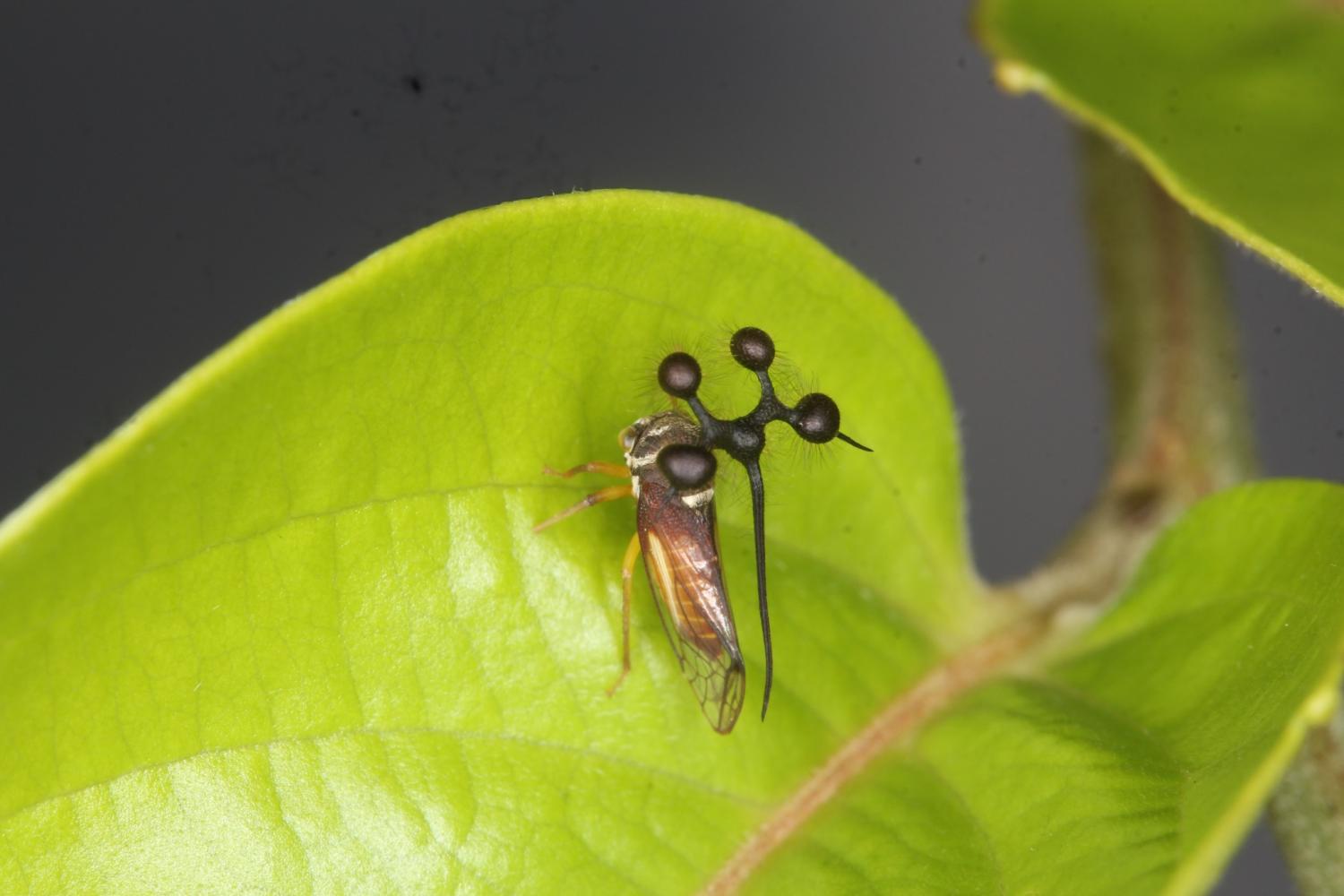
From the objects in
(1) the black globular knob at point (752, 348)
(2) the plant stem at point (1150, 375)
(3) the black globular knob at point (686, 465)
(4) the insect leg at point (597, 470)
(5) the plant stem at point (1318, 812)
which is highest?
(1) the black globular knob at point (752, 348)

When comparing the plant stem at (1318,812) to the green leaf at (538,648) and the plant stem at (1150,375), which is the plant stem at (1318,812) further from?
the plant stem at (1150,375)

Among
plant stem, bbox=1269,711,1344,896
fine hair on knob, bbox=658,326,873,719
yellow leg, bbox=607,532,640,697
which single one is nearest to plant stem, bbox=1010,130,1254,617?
plant stem, bbox=1269,711,1344,896

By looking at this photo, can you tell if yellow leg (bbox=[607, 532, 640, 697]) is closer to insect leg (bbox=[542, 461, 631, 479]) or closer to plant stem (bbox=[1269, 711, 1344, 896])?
insect leg (bbox=[542, 461, 631, 479])

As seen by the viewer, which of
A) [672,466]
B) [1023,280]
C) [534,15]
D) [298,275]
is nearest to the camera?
[672,466]

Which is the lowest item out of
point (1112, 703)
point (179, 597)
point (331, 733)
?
point (1112, 703)

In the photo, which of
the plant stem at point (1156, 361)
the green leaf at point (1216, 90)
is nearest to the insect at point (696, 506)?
the green leaf at point (1216, 90)

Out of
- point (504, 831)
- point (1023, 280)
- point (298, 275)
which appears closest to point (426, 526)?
point (504, 831)

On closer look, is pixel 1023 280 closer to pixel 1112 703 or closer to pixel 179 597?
pixel 1112 703
